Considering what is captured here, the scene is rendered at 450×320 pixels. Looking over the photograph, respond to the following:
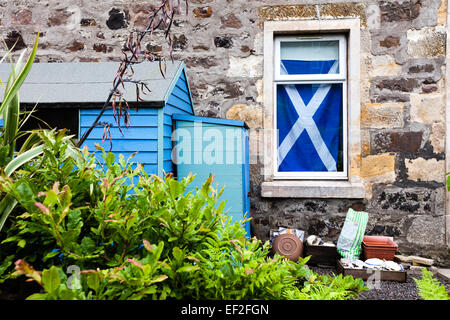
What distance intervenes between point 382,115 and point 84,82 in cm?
321

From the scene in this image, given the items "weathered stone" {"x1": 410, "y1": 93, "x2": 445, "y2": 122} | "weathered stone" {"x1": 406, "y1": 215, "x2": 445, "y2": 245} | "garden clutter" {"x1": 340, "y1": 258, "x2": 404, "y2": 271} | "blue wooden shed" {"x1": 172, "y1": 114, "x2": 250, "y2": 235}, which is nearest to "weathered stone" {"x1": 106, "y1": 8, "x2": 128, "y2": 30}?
"blue wooden shed" {"x1": 172, "y1": 114, "x2": 250, "y2": 235}

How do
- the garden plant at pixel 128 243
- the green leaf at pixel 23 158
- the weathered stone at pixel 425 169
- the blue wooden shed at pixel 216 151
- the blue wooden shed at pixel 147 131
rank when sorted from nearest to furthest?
the garden plant at pixel 128 243 → the green leaf at pixel 23 158 → the blue wooden shed at pixel 147 131 → the blue wooden shed at pixel 216 151 → the weathered stone at pixel 425 169

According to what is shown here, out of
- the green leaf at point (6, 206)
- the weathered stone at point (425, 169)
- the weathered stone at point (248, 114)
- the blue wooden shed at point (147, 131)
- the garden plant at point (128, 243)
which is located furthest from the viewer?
the weathered stone at point (248, 114)

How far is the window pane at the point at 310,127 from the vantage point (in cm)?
441

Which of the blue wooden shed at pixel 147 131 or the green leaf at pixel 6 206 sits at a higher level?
the blue wooden shed at pixel 147 131

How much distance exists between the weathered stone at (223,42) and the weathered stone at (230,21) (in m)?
0.14

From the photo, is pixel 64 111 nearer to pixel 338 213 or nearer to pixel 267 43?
pixel 267 43

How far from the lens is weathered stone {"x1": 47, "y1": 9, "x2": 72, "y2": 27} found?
4.52 m

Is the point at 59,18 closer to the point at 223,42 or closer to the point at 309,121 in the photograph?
the point at 223,42

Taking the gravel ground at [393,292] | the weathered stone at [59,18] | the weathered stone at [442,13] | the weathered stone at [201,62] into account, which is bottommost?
the gravel ground at [393,292]

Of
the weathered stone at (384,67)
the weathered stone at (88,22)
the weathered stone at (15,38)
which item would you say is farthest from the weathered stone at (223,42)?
the weathered stone at (15,38)

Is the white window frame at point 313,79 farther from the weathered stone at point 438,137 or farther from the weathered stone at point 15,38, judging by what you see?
the weathered stone at point 15,38

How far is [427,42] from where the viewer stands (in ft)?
13.5
